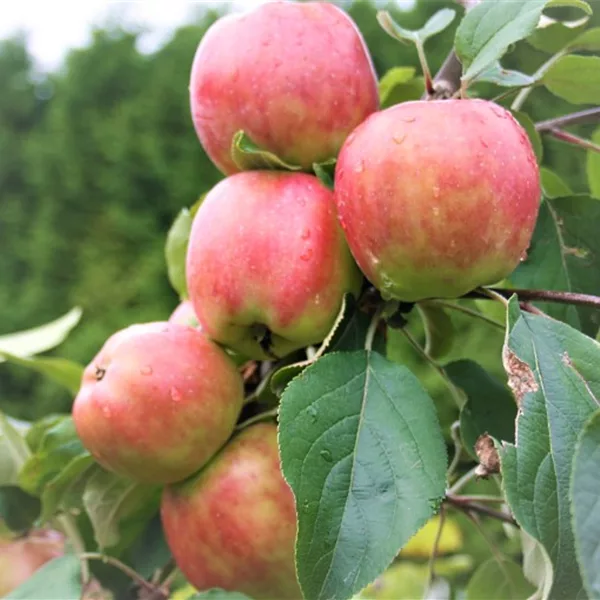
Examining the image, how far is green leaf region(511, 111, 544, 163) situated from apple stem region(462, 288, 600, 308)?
4.9 inches

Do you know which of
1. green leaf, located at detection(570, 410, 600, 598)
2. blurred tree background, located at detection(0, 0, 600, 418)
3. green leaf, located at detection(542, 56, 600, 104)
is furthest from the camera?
blurred tree background, located at detection(0, 0, 600, 418)

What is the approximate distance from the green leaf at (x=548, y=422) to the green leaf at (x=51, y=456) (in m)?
0.33

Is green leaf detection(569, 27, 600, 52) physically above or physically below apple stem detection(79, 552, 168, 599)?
Answer: above

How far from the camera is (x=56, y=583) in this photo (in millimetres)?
490

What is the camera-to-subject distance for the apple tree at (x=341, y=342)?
14.0 inches

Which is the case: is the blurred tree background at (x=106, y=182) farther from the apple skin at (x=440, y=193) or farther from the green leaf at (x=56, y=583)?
the apple skin at (x=440, y=193)

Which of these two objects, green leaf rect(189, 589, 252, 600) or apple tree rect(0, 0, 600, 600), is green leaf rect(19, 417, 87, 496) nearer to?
apple tree rect(0, 0, 600, 600)

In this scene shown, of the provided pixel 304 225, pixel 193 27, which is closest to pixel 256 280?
pixel 304 225

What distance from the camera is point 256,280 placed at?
43 cm

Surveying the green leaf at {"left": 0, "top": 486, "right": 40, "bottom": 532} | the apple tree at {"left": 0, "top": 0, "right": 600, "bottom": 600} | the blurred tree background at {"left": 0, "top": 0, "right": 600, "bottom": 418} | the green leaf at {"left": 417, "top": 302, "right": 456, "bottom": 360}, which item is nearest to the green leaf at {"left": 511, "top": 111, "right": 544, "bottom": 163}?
the apple tree at {"left": 0, "top": 0, "right": 600, "bottom": 600}

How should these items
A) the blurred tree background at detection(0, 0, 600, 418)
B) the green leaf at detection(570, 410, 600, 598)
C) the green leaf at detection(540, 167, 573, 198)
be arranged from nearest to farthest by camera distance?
1. the green leaf at detection(570, 410, 600, 598)
2. the green leaf at detection(540, 167, 573, 198)
3. the blurred tree background at detection(0, 0, 600, 418)

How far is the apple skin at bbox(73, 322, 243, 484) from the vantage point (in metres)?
0.45

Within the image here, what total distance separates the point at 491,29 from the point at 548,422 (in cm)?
21

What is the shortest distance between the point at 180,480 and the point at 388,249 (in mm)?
208
